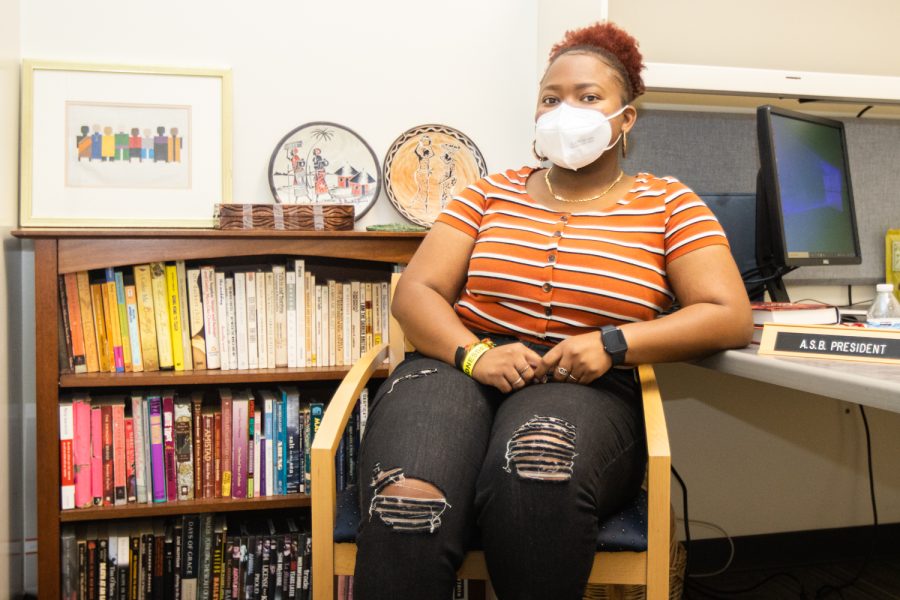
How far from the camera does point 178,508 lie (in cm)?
162

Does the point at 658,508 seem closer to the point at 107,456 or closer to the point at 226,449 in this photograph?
the point at 226,449

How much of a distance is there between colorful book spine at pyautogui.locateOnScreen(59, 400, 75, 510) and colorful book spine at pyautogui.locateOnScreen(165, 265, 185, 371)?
0.23 meters

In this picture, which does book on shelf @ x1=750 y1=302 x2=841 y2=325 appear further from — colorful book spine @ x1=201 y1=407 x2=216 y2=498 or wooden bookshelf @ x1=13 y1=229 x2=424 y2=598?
colorful book spine @ x1=201 y1=407 x2=216 y2=498

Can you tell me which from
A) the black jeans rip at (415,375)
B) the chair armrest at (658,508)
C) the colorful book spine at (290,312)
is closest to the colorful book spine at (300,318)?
the colorful book spine at (290,312)

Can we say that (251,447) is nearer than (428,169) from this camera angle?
Yes

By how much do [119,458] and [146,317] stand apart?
0.30 metres

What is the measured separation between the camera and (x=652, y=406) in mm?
1126

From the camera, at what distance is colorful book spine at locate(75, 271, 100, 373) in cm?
163

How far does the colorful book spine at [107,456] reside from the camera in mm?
1615

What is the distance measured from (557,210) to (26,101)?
1250mm

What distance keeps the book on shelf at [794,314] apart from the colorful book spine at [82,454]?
1328 mm

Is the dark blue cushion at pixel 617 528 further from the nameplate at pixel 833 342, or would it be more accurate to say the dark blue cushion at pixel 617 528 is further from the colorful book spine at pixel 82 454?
the colorful book spine at pixel 82 454

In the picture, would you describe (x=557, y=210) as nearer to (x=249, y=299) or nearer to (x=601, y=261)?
(x=601, y=261)

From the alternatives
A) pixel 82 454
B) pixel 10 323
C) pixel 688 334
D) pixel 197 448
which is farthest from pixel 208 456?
pixel 688 334
